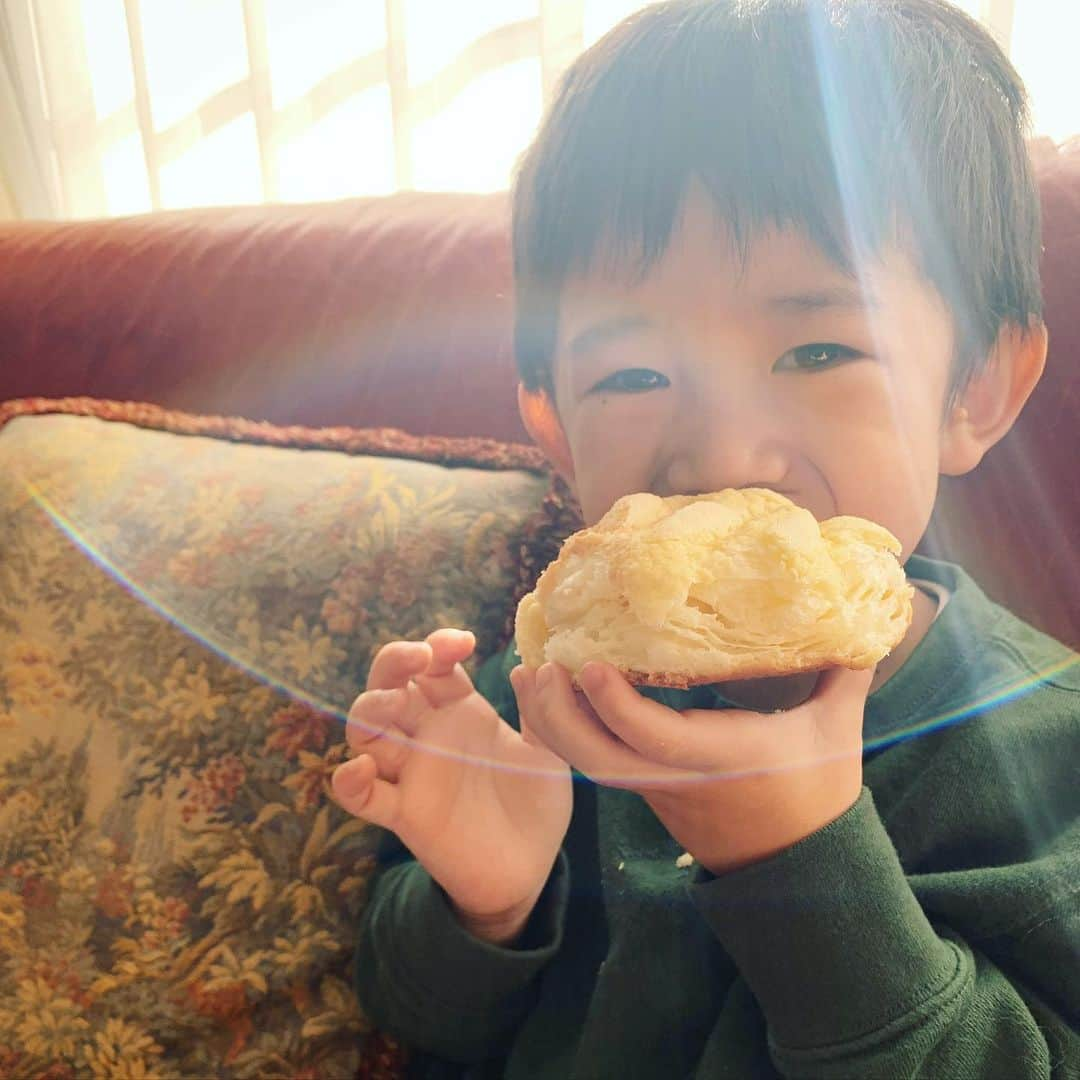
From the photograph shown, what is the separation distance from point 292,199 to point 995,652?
1714 millimetres

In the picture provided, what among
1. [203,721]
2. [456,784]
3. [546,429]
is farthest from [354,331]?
[456,784]

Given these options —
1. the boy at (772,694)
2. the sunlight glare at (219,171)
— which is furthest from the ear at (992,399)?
the sunlight glare at (219,171)

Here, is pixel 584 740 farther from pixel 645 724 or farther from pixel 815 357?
pixel 815 357

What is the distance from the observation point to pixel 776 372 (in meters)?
0.60

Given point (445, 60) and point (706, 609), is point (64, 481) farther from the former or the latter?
point (445, 60)

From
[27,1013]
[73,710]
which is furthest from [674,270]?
[27,1013]

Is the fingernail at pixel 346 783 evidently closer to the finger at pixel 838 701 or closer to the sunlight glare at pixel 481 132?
the finger at pixel 838 701

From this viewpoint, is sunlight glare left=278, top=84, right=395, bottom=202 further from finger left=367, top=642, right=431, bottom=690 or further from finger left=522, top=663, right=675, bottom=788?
finger left=522, top=663, right=675, bottom=788

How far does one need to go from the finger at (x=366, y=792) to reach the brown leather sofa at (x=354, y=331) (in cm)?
53

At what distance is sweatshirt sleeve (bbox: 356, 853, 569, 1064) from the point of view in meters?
0.73

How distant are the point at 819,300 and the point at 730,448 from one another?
0.37ft

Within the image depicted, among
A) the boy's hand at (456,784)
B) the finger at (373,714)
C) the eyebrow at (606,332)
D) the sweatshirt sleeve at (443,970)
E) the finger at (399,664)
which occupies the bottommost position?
the sweatshirt sleeve at (443,970)

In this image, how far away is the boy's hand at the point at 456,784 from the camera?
2.28 feet

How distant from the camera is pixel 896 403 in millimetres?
617
